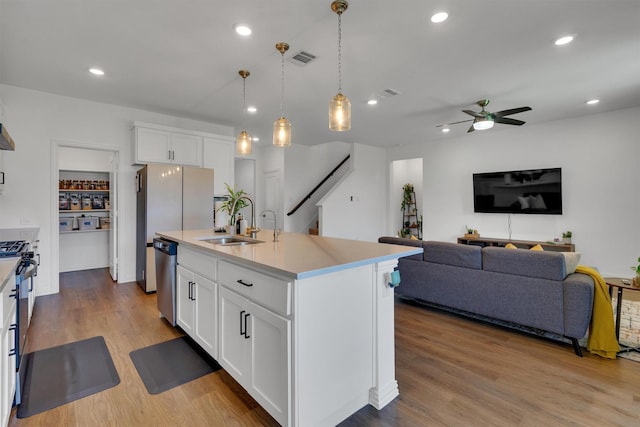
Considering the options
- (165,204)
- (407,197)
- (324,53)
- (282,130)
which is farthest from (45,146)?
(407,197)

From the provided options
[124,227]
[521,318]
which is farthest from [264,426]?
[124,227]

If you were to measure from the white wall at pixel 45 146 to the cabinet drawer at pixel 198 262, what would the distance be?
2.51 meters

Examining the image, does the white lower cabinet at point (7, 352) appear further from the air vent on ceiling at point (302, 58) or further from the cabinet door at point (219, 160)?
the cabinet door at point (219, 160)

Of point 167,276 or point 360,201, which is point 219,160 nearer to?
point 167,276

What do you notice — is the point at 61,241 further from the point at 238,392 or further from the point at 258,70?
the point at 238,392

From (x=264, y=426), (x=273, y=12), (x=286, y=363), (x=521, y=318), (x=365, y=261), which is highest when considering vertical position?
(x=273, y=12)

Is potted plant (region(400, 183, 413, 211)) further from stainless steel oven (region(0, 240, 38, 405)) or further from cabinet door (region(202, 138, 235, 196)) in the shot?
stainless steel oven (region(0, 240, 38, 405))

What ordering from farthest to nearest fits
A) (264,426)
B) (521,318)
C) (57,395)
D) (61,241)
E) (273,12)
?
(61,241), (521,318), (273,12), (57,395), (264,426)

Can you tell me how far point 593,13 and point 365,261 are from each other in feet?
8.79

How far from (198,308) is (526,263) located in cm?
282

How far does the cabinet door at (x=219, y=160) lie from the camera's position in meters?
5.16

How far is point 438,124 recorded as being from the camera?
227 inches

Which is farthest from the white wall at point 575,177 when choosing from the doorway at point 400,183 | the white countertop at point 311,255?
the white countertop at point 311,255

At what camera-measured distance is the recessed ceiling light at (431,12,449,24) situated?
2422 millimetres
